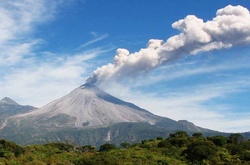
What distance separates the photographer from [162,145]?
58.9 m

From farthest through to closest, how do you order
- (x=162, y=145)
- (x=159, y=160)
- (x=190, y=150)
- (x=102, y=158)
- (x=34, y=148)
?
(x=34, y=148) → (x=162, y=145) → (x=190, y=150) → (x=159, y=160) → (x=102, y=158)

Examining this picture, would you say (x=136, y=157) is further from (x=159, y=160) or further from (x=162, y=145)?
(x=162, y=145)

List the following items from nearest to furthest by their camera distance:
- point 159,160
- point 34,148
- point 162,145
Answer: point 159,160 < point 162,145 < point 34,148

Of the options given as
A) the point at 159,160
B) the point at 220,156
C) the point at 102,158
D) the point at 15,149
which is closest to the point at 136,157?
the point at 159,160

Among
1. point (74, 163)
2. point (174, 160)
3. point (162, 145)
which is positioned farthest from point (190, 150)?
point (74, 163)

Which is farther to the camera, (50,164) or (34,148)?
(34,148)

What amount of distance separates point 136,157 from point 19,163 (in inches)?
598

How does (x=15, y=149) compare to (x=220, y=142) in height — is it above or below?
below

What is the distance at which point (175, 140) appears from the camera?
60781 millimetres

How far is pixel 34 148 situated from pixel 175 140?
25.9 metres

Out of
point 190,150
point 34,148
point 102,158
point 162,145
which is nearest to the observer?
point 102,158

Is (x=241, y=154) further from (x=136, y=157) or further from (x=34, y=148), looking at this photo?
(x=34, y=148)

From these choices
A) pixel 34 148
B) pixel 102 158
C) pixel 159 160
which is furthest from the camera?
pixel 34 148

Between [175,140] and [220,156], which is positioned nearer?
[220,156]
